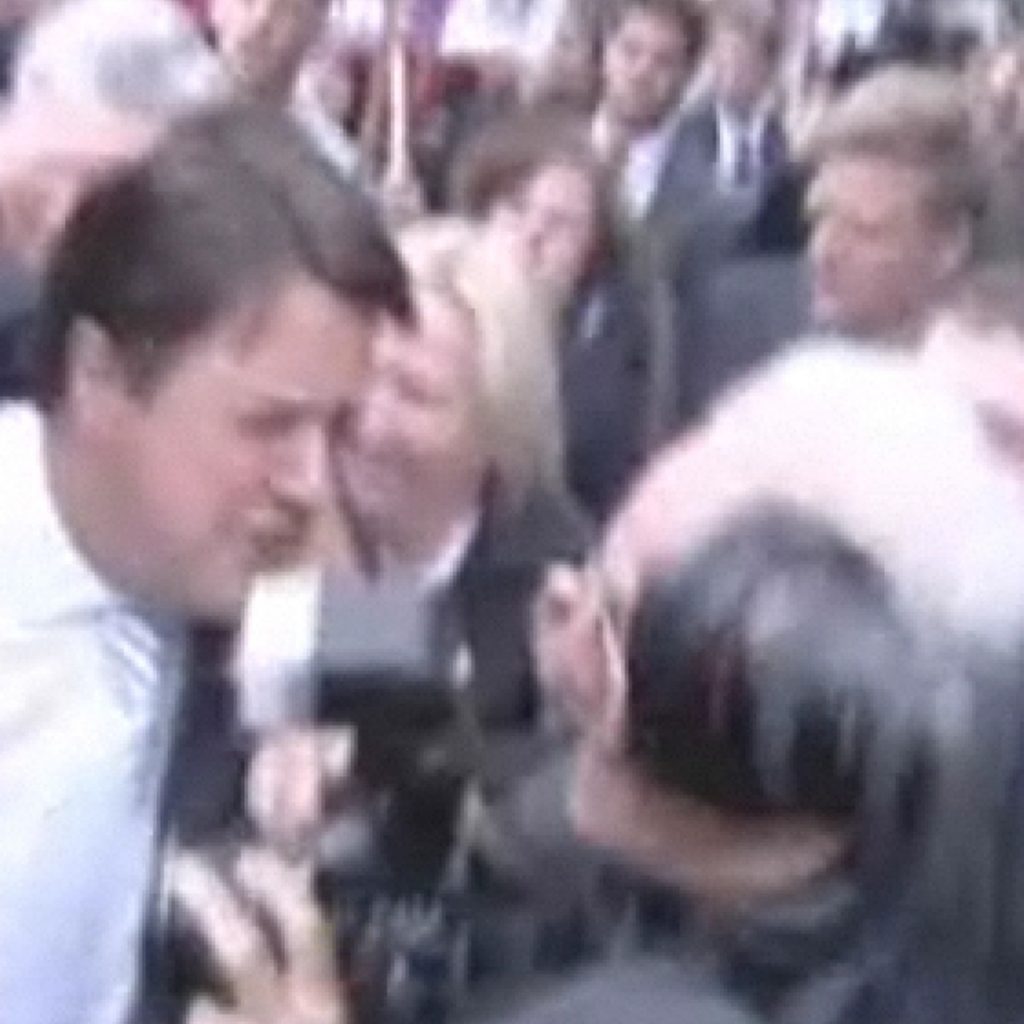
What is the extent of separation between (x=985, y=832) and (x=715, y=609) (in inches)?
5.7

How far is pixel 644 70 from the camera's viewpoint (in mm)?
7848

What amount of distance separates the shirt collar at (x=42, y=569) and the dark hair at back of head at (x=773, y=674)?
566 mm

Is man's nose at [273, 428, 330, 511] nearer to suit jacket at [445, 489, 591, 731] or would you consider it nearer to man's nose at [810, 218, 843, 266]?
suit jacket at [445, 489, 591, 731]

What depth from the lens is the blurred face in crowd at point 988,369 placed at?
2.29m

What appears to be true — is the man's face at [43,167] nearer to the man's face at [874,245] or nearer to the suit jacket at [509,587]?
the suit jacket at [509,587]

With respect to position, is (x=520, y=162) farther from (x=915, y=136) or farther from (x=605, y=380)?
(x=915, y=136)

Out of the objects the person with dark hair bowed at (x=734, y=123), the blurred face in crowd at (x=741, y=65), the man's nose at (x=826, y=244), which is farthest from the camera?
the blurred face in crowd at (x=741, y=65)

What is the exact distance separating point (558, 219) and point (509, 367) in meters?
1.66

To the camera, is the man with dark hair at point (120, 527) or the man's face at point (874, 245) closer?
the man with dark hair at point (120, 527)

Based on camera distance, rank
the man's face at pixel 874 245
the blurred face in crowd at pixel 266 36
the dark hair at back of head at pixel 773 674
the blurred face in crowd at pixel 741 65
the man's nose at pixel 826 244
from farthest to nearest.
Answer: the blurred face in crowd at pixel 741 65 < the blurred face in crowd at pixel 266 36 < the man's nose at pixel 826 244 < the man's face at pixel 874 245 < the dark hair at back of head at pixel 773 674

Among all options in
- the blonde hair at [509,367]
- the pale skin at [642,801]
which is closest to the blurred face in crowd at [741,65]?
the blonde hair at [509,367]

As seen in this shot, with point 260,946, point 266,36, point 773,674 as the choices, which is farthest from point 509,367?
point 266,36

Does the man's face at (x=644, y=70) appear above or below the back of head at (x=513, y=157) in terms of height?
below

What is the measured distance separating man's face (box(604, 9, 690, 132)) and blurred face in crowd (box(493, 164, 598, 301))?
230 centimetres
